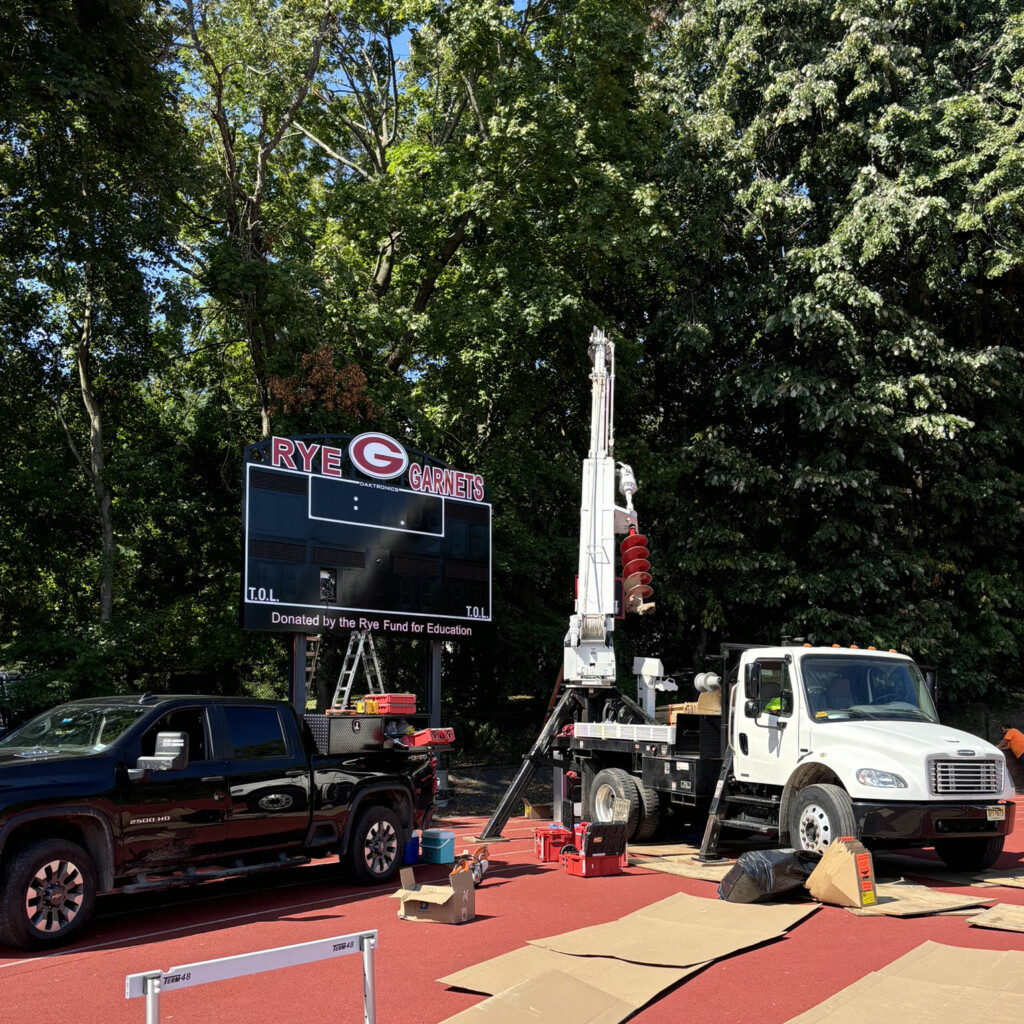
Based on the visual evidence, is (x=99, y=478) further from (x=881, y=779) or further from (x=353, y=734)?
(x=881, y=779)

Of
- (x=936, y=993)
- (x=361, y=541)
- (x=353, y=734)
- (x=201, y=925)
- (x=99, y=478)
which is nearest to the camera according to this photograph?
(x=936, y=993)

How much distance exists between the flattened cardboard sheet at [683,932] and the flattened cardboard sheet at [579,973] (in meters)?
0.15

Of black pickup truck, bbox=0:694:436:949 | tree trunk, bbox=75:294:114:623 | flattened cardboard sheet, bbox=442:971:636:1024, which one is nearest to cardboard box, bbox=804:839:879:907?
flattened cardboard sheet, bbox=442:971:636:1024

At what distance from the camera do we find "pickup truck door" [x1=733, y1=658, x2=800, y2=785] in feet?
39.5

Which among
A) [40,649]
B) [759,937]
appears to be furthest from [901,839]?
[40,649]

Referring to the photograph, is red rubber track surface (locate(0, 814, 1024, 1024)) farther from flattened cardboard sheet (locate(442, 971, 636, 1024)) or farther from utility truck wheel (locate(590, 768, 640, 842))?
utility truck wheel (locate(590, 768, 640, 842))

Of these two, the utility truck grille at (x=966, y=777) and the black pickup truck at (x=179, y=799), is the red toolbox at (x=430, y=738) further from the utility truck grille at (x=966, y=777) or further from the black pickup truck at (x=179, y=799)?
the utility truck grille at (x=966, y=777)

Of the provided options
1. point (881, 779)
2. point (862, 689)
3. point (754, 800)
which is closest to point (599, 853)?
point (754, 800)

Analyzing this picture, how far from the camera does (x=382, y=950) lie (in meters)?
8.27

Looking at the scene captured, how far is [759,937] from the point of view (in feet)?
27.9

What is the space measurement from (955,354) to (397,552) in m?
14.7

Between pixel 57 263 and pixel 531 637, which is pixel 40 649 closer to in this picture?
pixel 57 263

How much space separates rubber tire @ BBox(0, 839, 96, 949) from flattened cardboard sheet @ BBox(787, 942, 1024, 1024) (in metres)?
5.42

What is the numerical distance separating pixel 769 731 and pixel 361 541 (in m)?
7.44
